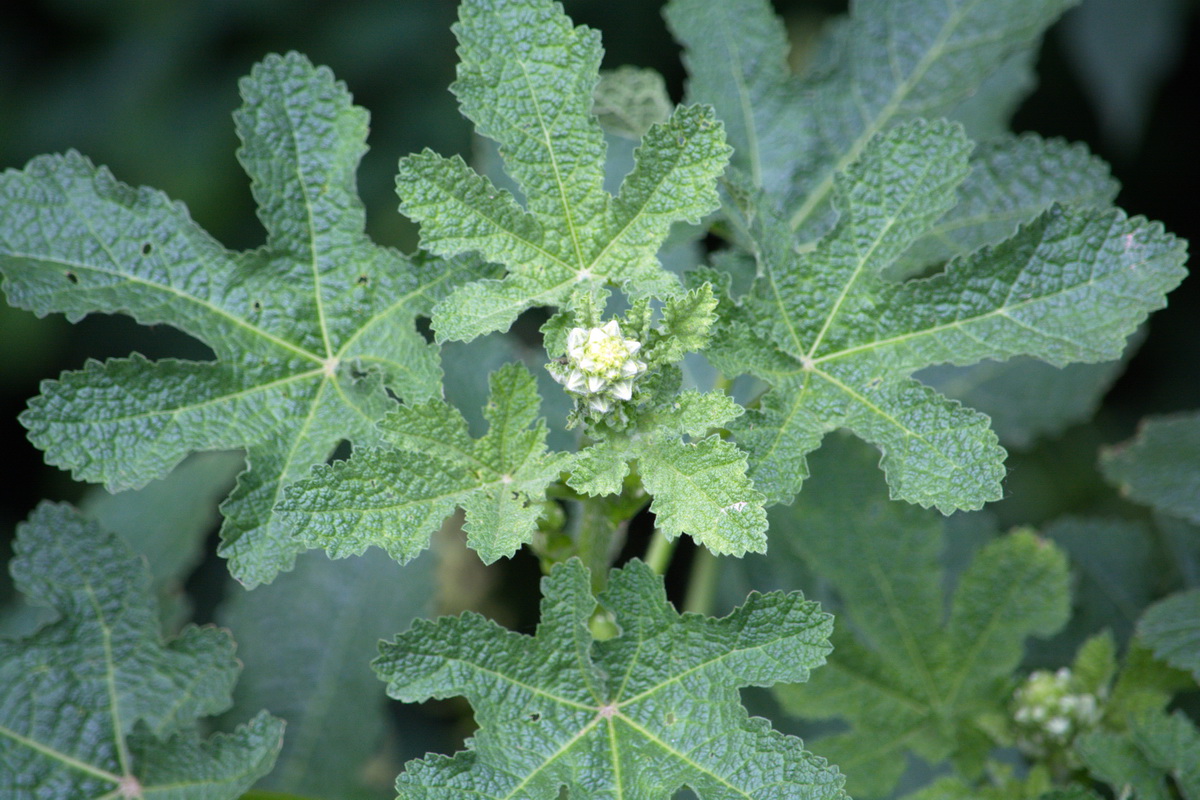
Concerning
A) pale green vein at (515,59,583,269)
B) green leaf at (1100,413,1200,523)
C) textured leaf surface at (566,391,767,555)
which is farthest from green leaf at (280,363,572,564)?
green leaf at (1100,413,1200,523)

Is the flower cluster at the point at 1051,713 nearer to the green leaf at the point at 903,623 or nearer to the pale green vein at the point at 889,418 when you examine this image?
the green leaf at the point at 903,623

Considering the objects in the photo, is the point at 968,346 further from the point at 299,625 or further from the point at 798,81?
the point at 299,625

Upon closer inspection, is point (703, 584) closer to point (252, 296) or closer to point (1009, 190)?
point (1009, 190)

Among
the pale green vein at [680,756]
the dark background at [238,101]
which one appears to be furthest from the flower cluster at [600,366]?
the dark background at [238,101]

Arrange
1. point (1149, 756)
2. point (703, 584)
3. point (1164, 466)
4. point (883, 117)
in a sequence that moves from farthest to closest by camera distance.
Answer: point (703, 584) → point (1164, 466) → point (883, 117) → point (1149, 756)

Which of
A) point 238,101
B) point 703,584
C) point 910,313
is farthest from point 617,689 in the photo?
point 238,101

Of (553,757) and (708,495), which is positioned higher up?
(708,495)
